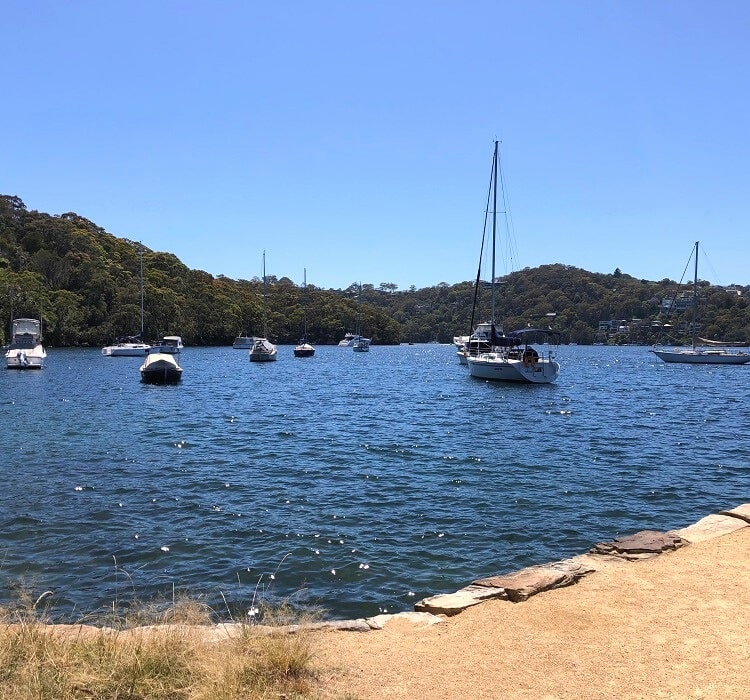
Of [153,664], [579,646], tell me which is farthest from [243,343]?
[153,664]

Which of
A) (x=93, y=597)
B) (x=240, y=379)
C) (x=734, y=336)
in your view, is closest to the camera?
(x=93, y=597)

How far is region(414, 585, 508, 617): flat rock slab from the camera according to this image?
6.98 meters

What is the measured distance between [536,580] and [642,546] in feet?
7.77

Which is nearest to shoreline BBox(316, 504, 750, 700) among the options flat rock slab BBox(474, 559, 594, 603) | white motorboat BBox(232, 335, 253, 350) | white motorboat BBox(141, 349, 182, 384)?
flat rock slab BBox(474, 559, 594, 603)

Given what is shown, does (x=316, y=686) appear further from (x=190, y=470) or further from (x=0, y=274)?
(x=0, y=274)

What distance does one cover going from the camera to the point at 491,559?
379 inches

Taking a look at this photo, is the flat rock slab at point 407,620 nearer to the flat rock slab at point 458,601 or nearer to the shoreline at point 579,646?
the shoreline at point 579,646

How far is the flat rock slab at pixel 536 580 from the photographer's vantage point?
7.17m

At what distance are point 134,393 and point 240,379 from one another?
15330mm

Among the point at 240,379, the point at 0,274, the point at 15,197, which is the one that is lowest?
the point at 240,379

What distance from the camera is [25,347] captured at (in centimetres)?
6303

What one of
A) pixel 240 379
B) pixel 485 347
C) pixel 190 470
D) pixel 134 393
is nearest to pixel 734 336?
pixel 485 347

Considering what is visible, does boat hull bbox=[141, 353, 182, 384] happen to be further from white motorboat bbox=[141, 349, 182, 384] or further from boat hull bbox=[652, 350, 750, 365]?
boat hull bbox=[652, 350, 750, 365]

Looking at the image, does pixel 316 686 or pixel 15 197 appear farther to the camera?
pixel 15 197
